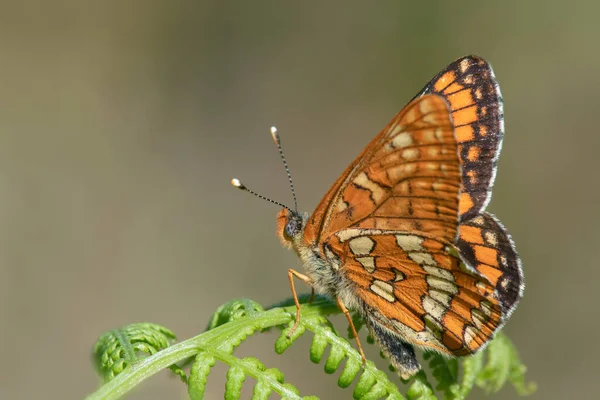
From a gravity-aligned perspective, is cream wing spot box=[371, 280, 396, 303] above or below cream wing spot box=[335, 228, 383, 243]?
below

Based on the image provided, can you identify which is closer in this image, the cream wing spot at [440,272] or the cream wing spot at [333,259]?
the cream wing spot at [440,272]

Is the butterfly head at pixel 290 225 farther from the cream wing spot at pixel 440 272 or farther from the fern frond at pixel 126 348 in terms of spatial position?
the fern frond at pixel 126 348

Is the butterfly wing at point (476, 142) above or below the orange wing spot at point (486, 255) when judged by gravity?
above

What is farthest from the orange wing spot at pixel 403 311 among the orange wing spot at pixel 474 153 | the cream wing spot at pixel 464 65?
the cream wing spot at pixel 464 65

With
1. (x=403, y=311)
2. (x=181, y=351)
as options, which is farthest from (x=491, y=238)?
(x=181, y=351)

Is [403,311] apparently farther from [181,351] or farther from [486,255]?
[181,351]

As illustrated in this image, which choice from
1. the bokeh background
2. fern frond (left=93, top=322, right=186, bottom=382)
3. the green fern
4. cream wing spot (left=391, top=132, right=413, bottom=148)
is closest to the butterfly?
cream wing spot (left=391, top=132, right=413, bottom=148)

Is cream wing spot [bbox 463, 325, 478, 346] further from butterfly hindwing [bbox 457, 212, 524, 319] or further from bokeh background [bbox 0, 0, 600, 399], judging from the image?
bokeh background [bbox 0, 0, 600, 399]
